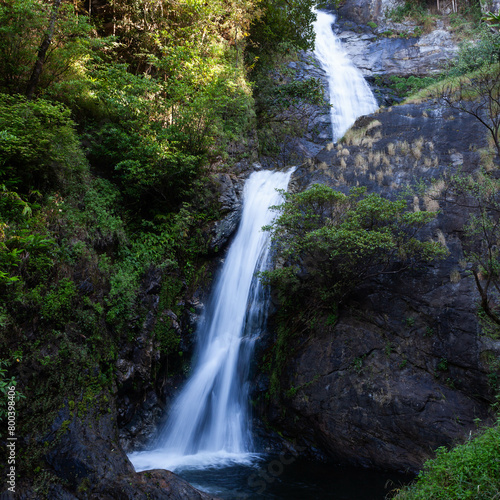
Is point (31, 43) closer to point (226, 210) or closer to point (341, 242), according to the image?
point (226, 210)

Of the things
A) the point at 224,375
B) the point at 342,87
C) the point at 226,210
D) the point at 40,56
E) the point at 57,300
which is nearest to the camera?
the point at 57,300

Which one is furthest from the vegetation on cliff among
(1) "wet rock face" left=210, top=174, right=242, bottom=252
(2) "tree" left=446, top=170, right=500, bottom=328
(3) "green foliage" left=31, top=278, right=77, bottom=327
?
(2) "tree" left=446, top=170, right=500, bottom=328

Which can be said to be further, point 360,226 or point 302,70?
Answer: point 302,70

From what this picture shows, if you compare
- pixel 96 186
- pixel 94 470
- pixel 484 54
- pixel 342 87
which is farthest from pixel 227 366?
pixel 342 87

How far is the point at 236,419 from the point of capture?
29.9 feet

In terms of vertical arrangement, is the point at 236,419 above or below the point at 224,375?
below

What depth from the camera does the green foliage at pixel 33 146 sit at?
6949 millimetres

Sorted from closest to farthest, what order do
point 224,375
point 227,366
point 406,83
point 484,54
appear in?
1. point 224,375
2. point 227,366
3. point 484,54
4. point 406,83

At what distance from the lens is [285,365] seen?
370 inches

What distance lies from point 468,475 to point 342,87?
22.9 m

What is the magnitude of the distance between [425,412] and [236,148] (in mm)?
11595

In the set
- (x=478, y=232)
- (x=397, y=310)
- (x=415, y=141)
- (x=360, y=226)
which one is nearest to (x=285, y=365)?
(x=397, y=310)

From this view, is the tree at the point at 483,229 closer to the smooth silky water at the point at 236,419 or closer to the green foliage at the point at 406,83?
the smooth silky water at the point at 236,419

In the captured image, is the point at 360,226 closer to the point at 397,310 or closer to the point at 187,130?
the point at 397,310
